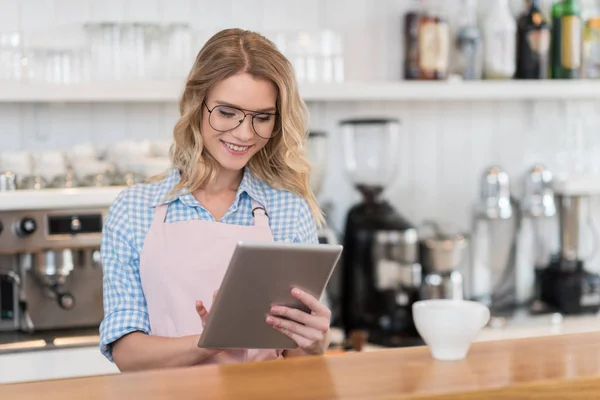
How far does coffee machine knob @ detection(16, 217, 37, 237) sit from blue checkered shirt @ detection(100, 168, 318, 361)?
102cm

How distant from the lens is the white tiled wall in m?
3.06

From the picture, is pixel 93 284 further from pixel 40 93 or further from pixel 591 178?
pixel 591 178

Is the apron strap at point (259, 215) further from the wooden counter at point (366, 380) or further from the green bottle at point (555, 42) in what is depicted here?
the green bottle at point (555, 42)

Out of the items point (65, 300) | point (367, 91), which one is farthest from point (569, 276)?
point (65, 300)

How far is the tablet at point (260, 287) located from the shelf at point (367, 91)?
1507mm

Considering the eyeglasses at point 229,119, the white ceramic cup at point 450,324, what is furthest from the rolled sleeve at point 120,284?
the white ceramic cup at point 450,324

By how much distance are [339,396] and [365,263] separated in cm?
175

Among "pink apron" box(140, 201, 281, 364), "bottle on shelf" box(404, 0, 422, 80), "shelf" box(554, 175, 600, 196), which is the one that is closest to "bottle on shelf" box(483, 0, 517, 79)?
"bottle on shelf" box(404, 0, 422, 80)

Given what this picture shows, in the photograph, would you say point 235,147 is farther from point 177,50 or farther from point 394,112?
point 394,112

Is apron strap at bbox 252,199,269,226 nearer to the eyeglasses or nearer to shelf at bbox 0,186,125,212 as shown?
the eyeglasses

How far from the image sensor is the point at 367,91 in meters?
3.11

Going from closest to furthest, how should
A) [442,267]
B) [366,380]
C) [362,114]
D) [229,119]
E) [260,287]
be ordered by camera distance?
[366,380] < [260,287] < [229,119] < [442,267] < [362,114]

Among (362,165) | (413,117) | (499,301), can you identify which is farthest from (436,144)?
(499,301)

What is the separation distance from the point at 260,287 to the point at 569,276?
2.06 m
